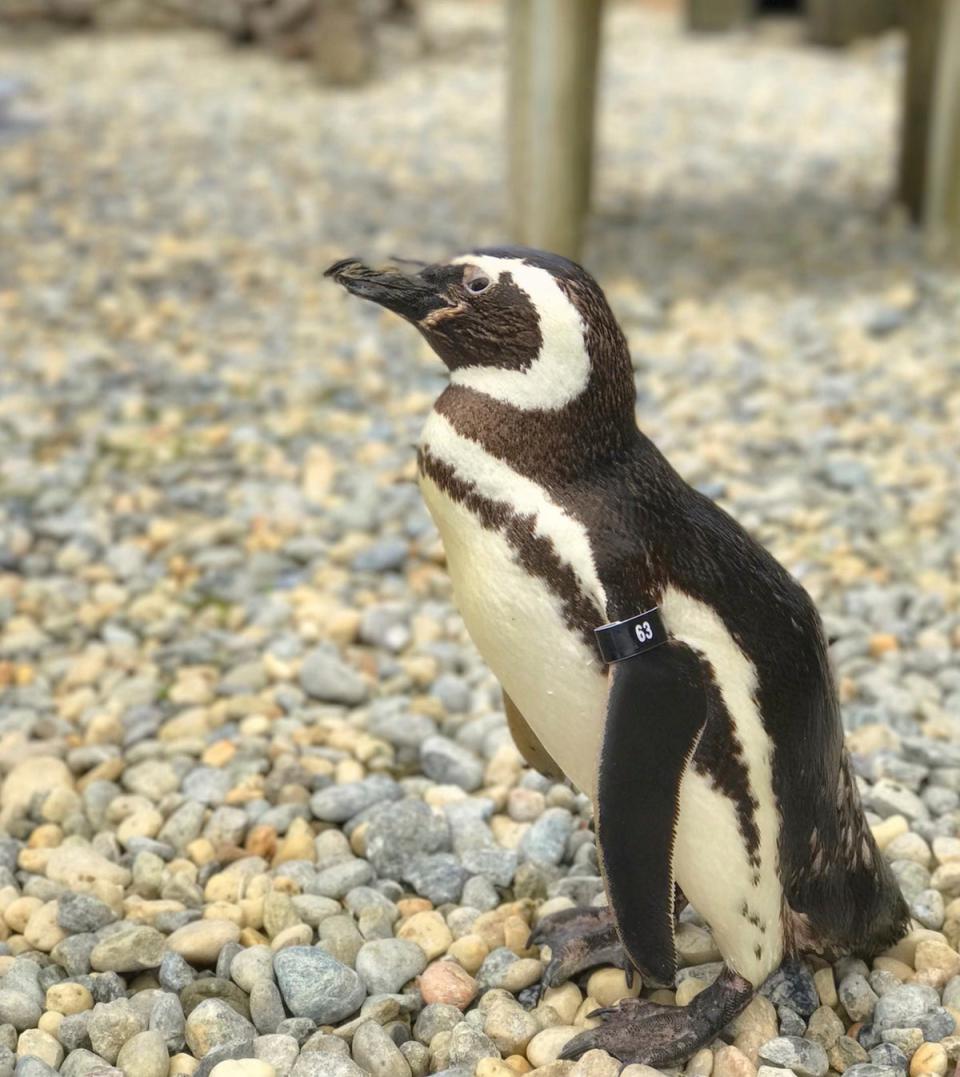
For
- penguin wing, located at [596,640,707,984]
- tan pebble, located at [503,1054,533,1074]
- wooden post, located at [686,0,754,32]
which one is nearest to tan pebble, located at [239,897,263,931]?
tan pebble, located at [503,1054,533,1074]

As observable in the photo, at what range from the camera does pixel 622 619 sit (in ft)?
5.21

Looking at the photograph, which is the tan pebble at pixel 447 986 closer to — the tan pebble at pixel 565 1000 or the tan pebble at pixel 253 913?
the tan pebble at pixel 565 1000

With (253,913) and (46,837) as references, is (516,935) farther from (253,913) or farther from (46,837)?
(46,837)

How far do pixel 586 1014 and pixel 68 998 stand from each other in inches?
28.0

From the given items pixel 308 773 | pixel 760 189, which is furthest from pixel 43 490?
pixel 760 189

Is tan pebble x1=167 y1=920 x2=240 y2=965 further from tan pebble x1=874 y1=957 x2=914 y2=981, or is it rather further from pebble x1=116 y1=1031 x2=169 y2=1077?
tan pebble x1=874 y1=957 x2=914 y2=981

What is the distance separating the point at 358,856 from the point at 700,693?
0.93 m

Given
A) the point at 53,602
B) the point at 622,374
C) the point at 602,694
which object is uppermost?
the point at 622,374

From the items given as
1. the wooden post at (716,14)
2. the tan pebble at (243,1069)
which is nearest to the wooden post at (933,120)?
the tan pebble at (243,1069)

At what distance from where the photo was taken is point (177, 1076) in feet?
5.83

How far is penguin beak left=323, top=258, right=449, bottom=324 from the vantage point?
1.70m

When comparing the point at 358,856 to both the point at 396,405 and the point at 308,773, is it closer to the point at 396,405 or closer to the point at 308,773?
the point at 308,773

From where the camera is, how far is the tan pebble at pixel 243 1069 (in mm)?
1689

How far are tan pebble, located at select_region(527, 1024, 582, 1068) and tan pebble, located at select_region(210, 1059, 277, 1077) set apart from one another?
1.11 ft
